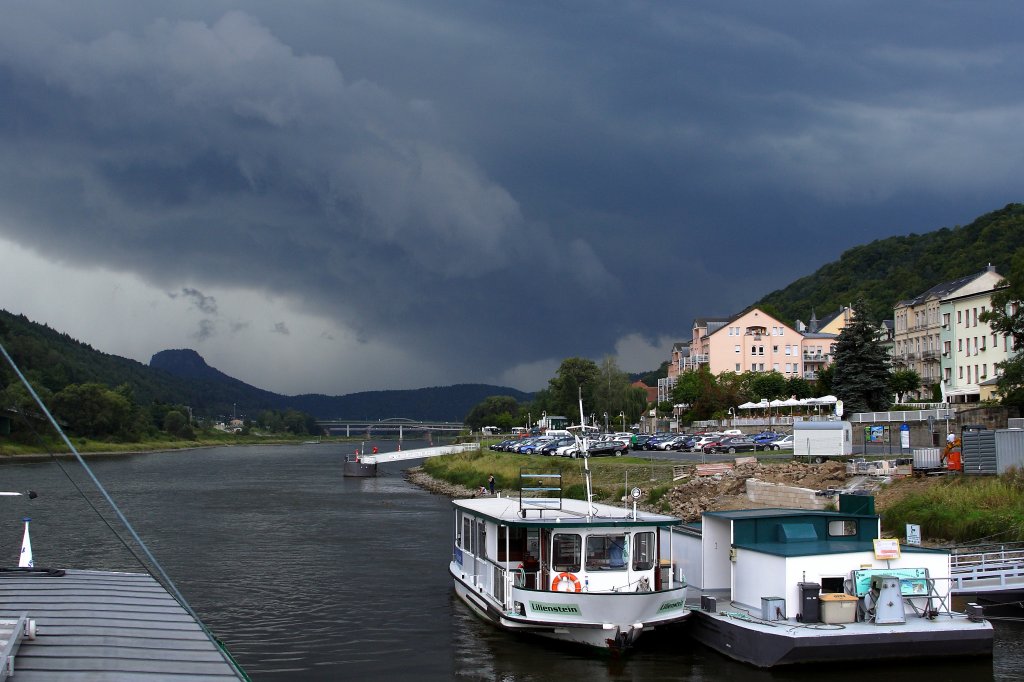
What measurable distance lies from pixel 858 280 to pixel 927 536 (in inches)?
6491

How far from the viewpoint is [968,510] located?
108 feet

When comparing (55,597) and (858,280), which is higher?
(858,280)

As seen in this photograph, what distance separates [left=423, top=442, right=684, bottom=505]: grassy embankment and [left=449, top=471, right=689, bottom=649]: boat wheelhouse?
22.2 m

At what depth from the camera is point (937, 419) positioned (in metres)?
62.9

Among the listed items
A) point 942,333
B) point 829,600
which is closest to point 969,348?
point 942,333

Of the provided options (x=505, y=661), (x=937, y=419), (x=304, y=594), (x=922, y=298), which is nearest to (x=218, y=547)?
(x=304, y=594)

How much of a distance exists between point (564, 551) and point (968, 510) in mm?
16919

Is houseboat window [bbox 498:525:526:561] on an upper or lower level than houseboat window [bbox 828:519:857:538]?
lower

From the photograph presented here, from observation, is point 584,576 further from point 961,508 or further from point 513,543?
point 961,508

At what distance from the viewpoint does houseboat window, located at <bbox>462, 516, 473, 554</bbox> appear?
2946 cm

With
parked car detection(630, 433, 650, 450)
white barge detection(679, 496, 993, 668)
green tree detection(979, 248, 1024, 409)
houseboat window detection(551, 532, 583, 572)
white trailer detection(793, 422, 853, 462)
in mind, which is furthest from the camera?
parked car detection(630, 433, 650, 450)

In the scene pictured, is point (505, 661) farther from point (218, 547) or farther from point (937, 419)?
point (937, 419)

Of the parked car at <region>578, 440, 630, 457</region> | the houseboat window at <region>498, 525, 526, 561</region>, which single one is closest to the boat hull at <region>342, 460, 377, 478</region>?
the parked car at <region>578, 440, 630, 457</region>

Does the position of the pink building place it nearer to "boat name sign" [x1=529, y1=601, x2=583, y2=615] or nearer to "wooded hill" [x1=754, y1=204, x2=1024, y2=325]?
"wooded hill" [x1=754, y1=204, x2=1024, y2=325]
